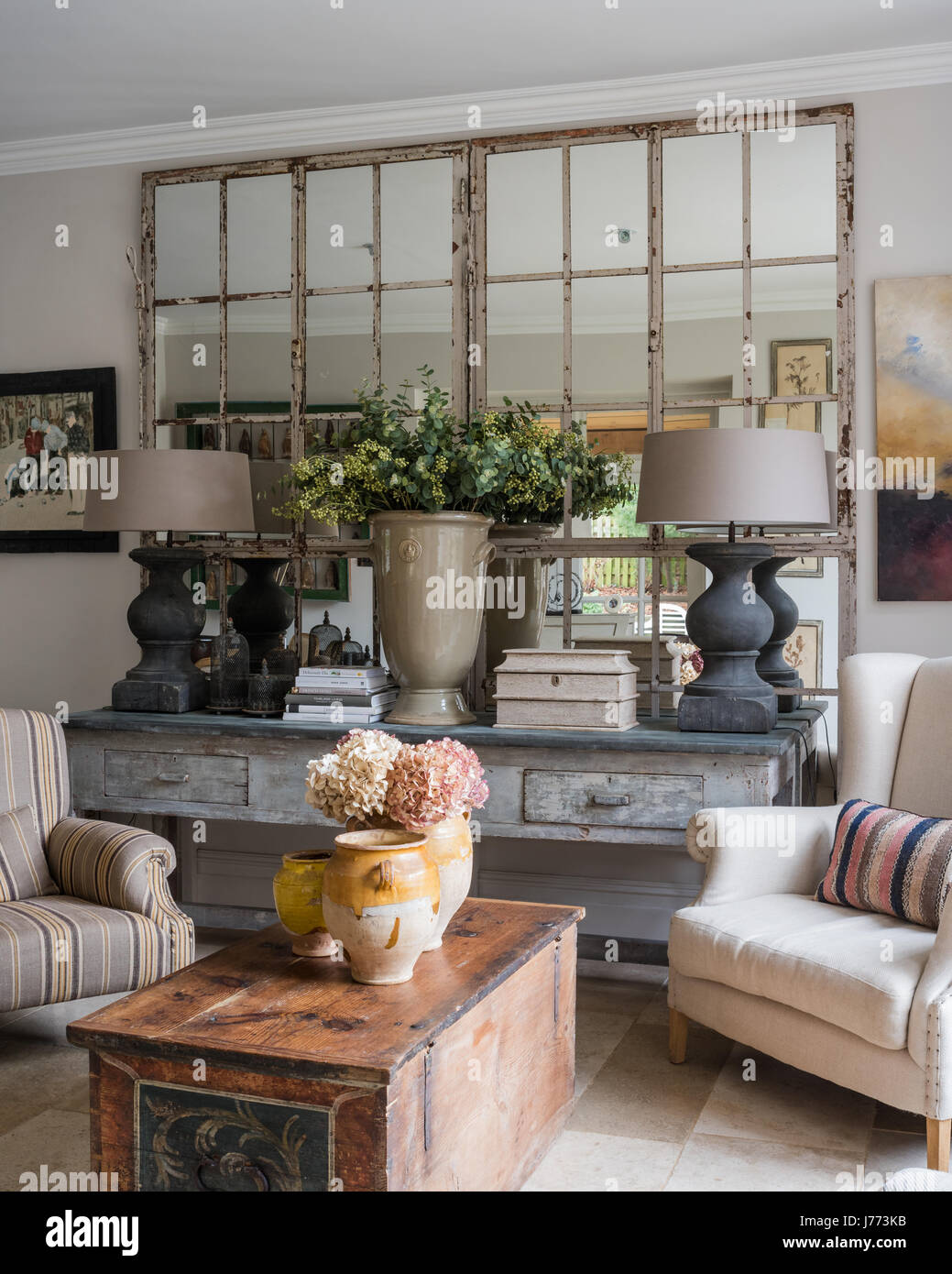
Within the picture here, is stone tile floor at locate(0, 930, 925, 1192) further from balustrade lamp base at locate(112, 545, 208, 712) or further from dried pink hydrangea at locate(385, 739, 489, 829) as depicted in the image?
balustrade lamp base at locate(112, 545, 208, 712)

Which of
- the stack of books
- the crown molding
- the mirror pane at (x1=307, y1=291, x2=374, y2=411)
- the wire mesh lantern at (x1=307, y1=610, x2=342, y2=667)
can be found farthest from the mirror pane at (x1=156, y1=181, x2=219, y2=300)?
the stack of books

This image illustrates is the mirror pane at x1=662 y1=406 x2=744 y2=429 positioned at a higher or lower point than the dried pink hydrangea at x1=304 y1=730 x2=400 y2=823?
higher

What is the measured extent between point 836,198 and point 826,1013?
2.34 metres

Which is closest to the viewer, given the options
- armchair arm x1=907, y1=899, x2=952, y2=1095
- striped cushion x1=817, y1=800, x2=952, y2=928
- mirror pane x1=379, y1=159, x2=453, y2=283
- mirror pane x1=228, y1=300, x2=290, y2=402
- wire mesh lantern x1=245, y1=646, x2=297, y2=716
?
armchair arm x1=907, y1=899, x2=952, y2=1095

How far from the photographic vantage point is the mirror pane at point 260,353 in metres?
4.00

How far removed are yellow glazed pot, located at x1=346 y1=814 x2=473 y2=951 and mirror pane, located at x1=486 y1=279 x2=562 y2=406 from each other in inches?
77.7

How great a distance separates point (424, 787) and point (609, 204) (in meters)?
2.39

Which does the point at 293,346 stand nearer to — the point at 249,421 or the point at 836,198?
the point at 249,421

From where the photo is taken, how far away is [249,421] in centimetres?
401

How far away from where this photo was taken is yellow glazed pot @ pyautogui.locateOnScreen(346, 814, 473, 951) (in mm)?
2051

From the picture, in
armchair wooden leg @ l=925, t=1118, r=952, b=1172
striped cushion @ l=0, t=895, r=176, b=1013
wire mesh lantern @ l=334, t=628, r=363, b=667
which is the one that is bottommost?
armchair wooden leg @ l=925, t=1118, r=952, b=1172

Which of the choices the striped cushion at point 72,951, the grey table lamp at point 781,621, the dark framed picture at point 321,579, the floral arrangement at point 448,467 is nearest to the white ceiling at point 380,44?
the floral arrangement at point 448,467

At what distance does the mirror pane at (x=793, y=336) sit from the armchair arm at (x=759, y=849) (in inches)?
49.1

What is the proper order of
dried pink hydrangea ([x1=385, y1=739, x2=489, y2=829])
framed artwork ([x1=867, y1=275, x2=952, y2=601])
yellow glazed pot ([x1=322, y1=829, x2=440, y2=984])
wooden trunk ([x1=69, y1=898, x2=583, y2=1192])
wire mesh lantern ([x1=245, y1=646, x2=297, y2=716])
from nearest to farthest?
wooden trunk ([x1=69, y1=898, x2=583, y2=1192])
yellow glazed pot ([x1=322, y1=829, x2=440, y2=984])
dried pink hydrangea ([x1=385, y1=739, x2=489, y2=829])
framed artwork ([x1=867, y1=275, x2=952, y2=601])
wire mesh lantern ([x1=245, y1=646, x2=297, y2=716])
